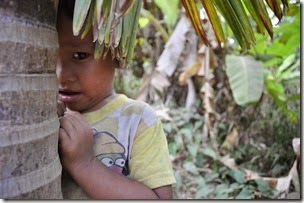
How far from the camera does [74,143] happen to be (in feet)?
2.08

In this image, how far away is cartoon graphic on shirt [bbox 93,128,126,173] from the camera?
2.43ft

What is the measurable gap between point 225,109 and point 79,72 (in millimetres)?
2771

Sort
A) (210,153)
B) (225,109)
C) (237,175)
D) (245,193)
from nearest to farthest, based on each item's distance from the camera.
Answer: (245,193), (237,175), (210,153), (225,109)

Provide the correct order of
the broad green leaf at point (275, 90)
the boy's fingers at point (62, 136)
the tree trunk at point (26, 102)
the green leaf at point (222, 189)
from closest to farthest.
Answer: the tree trunk at point (26, 102), the boy's fingers at point (62, 136), the green leaf at point (222, 189), the broad green leaf at point (275, 90)

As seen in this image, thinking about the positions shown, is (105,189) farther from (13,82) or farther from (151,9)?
(151,9)

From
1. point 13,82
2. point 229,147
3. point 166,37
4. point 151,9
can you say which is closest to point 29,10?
point 13,82

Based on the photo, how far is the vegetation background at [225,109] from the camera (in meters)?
2.53

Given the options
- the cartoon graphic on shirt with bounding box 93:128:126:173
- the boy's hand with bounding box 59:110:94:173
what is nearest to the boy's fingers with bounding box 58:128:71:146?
the boy's hand with bounding box 59:110:94:173

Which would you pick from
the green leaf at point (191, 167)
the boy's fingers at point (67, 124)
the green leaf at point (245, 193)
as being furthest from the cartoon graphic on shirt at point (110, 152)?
the green leaf at point (191, 167)

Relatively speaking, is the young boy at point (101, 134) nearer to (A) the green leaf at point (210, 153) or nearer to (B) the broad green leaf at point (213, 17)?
(B) the broad green leaf at point (213, 17)

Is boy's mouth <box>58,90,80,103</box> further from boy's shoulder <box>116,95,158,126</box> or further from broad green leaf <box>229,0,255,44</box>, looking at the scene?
broad green leaf <box>229,0,255,44</box>

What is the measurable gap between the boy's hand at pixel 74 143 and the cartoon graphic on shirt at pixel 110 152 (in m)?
0.07

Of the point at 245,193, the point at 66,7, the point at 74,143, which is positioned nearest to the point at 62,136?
the point at 74,143

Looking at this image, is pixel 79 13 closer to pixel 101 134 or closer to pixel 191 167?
pixel 101 134
